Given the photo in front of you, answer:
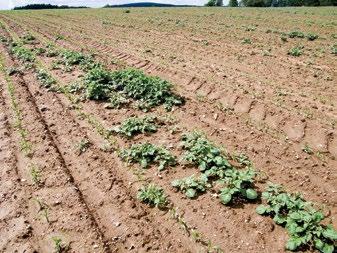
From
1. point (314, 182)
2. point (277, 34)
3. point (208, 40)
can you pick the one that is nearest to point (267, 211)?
point (314, 182)

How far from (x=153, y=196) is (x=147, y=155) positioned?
4.06 feet

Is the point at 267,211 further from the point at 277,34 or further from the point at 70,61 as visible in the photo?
the point at 277,34

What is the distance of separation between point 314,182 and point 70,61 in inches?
A: 403

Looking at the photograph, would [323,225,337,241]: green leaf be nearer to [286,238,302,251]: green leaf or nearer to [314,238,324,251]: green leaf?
[314,238,324,251]: green leaf

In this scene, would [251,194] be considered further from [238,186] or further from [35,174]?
[35,174]

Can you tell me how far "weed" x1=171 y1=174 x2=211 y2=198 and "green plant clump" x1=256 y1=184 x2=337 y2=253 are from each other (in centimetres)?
92

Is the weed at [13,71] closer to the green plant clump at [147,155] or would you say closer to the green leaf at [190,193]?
the green plant clump at [147,155]

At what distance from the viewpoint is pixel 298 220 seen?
4.63 metres

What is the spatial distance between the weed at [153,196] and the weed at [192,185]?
299 mm

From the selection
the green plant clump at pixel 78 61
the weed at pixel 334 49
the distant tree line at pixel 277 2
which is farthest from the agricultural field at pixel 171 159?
the distant tree line at pixel 277 2

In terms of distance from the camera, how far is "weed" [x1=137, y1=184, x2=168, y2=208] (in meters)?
5.34

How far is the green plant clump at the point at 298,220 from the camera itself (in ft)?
14.3

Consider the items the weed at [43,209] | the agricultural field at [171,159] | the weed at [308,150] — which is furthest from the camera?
the weed at [308,150]

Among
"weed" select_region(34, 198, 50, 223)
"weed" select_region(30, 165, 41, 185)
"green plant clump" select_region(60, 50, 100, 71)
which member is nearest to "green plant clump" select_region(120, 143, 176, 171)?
"weed" select_region(30, 165, 41, 185)
